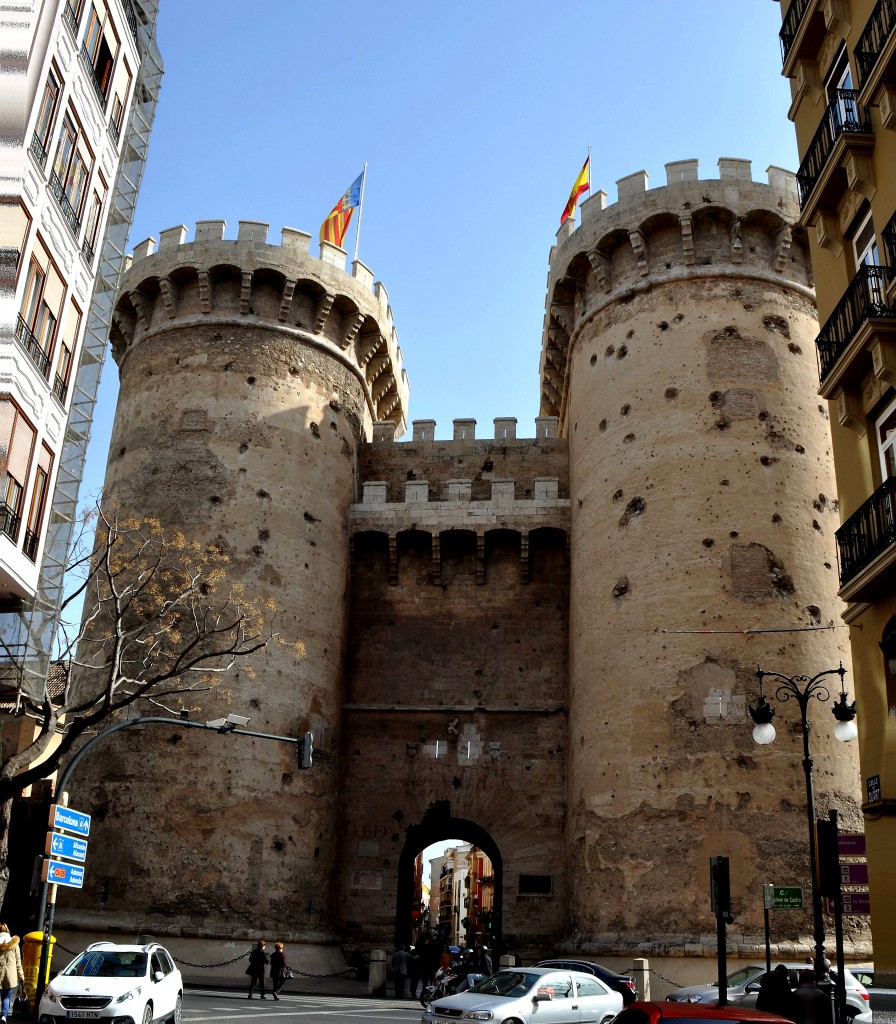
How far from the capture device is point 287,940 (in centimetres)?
2316

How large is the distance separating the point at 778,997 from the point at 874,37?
12.2 metres

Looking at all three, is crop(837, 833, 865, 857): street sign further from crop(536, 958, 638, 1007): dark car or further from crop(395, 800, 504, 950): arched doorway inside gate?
crop(395, 800, 504, 950): arched doorway inside gate

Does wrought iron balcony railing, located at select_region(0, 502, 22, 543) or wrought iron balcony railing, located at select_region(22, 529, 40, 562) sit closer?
wrought iron balcony railing, located at select_region(0, 502, 22, 543)

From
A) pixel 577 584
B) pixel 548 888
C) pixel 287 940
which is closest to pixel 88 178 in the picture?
pixel 577 584

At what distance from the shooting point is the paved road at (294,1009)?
49.3 feet

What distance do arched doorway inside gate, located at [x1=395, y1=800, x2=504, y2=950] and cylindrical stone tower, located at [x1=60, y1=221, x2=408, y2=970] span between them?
1.84m

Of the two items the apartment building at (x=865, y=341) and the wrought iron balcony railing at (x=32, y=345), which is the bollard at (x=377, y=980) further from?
the wrought iron balcony railing at (x=32, y=345)

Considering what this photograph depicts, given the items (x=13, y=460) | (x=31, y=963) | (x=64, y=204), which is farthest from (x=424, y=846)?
(x=64, y=204)

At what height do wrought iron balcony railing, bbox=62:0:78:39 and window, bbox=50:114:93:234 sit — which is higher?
wrought iron balcony railing, bbox=62:0:78:39

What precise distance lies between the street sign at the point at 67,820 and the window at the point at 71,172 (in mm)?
9364

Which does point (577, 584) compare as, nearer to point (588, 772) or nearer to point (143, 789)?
point (588, 772)

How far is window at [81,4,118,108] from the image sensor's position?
18.5 m

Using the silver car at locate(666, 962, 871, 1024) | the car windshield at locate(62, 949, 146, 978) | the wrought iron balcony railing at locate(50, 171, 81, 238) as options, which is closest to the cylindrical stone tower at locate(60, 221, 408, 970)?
the wrought iron balcony railing at locate(50, 171, 81, 238)

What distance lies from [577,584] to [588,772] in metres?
4.65
